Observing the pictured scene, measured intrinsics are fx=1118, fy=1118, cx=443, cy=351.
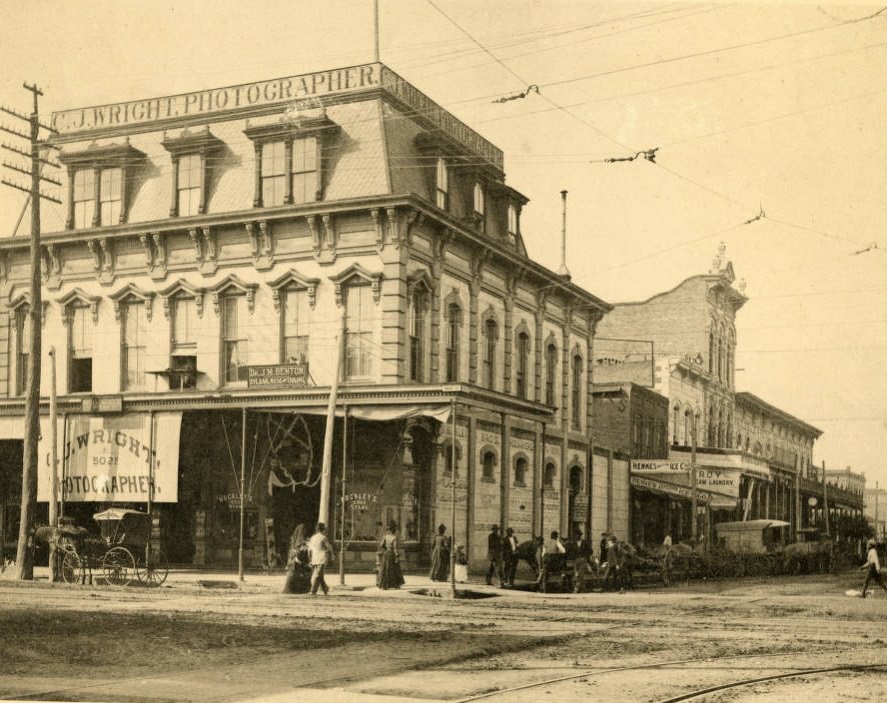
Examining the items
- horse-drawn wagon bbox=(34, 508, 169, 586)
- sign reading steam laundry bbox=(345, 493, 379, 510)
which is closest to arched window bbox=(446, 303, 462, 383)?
sign reading steam laundry bbox=(345, 493, 379, 510)

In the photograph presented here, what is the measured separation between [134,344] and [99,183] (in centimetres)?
490

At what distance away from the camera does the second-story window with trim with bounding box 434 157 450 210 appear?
3108 cm

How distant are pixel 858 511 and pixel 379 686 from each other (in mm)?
86287

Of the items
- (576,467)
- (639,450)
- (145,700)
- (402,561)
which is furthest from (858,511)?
(145,700)

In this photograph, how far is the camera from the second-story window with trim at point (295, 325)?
96.1 feet

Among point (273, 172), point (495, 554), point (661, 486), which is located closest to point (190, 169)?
point (273, 172)

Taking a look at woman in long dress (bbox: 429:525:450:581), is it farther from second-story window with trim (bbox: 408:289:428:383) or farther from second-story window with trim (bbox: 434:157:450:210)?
second-story window with trim (bbox: 434:157:450:210)

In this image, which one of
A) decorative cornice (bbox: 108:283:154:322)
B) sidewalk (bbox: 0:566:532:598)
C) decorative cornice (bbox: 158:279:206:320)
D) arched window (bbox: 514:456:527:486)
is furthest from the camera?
arched window (bbox: 514:456:527:486)

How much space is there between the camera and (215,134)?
31438mm

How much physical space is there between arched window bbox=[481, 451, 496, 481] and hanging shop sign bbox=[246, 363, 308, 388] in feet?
19.9

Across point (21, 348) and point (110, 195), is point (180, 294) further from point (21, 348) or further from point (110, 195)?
point (21, 348)

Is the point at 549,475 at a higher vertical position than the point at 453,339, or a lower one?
lower

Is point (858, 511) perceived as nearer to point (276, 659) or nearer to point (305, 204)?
point (305, 204)

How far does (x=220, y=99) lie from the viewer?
3141cm
